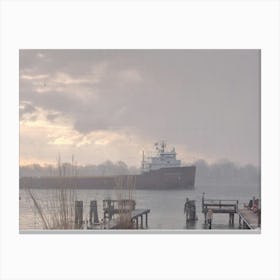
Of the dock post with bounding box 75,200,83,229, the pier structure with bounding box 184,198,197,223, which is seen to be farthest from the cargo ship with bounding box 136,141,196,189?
the dock post with bounding box 75,200,83,229

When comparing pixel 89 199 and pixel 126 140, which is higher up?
pixel 126 140

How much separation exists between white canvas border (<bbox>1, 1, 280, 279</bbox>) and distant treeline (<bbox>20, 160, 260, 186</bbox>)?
A: 16 centimetres

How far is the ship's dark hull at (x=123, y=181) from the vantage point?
7836 millimetres

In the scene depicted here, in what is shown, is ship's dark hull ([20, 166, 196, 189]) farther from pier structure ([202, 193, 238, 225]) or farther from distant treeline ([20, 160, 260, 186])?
pier structure ([202, 193, 238, 225])

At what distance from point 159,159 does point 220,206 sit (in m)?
0.63

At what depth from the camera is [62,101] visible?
7867 mm
